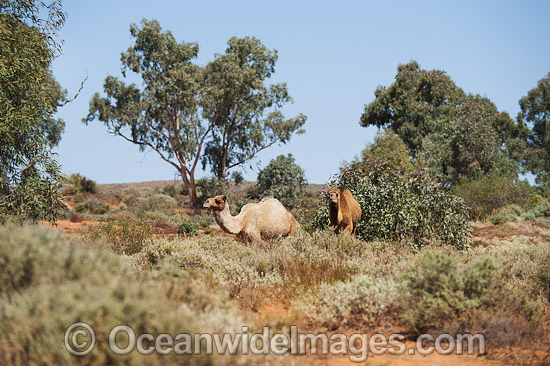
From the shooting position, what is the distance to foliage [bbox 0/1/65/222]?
35.1ft

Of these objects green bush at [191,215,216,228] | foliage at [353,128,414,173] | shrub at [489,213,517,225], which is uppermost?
foliage at [353,128,414,173]

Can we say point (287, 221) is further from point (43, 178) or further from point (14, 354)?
point (14, 354)

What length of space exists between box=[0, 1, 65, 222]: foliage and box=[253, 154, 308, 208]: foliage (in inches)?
789

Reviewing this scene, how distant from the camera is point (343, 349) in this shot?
19.0 ft

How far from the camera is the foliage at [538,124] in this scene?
50469 mm

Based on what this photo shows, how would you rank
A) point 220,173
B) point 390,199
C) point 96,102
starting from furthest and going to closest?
point 220,173, point 96,102, point 390,199

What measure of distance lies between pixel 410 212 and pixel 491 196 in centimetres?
1932

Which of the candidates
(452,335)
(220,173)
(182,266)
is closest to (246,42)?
(220,173)

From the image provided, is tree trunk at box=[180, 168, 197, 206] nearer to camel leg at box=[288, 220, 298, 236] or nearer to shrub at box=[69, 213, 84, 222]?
shrub at box=[69, 213, 84, 222]

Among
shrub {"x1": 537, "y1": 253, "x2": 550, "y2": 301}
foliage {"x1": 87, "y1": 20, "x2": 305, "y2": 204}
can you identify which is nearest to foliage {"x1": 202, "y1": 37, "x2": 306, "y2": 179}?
foliage {"x1": 87, "y1": 20, "x2": 305, "y2": 204}

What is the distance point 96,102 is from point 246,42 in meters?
11.5

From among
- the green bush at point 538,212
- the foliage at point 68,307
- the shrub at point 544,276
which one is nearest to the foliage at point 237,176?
the green bush at point 538,212

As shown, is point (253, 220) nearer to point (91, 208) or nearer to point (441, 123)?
point (91, 208)

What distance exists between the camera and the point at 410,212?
13.4m
